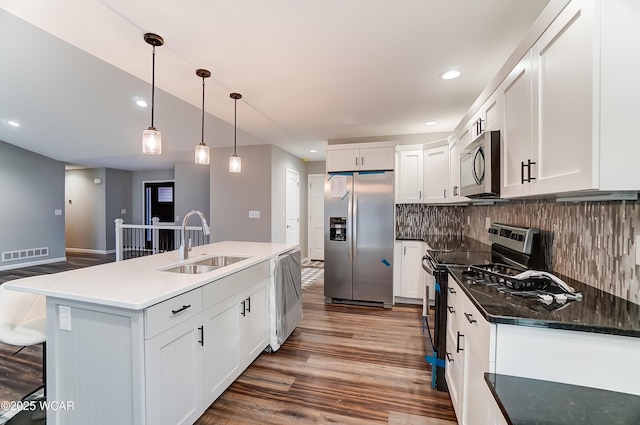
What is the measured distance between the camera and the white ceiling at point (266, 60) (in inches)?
63.3

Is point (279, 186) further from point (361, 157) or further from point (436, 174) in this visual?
point (436, 174)

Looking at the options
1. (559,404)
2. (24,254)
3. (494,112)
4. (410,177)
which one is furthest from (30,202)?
(559,404)

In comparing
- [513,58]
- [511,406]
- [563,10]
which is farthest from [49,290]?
[513,58]

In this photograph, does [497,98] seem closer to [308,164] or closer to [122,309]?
[122,309]

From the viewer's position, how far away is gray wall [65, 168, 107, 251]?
7.50 m

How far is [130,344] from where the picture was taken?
1.28 metres

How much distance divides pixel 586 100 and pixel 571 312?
0.78 meters

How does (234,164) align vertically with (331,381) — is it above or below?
above

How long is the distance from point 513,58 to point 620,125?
792 mm

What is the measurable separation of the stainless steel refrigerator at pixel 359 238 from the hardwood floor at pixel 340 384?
72 cm

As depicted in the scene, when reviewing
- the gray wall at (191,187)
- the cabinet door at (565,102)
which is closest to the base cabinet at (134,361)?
the cabinet door at (565,102)

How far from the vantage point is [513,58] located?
4.82 feet

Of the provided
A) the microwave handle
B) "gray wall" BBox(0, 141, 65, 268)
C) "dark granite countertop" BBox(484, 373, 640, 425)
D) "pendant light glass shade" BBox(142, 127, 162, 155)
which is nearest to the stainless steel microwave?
the microwave handle

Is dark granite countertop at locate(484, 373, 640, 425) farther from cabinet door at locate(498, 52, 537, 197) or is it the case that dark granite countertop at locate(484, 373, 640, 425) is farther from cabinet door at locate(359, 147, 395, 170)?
cabinet door at locate(359, 147, 395, 170)
